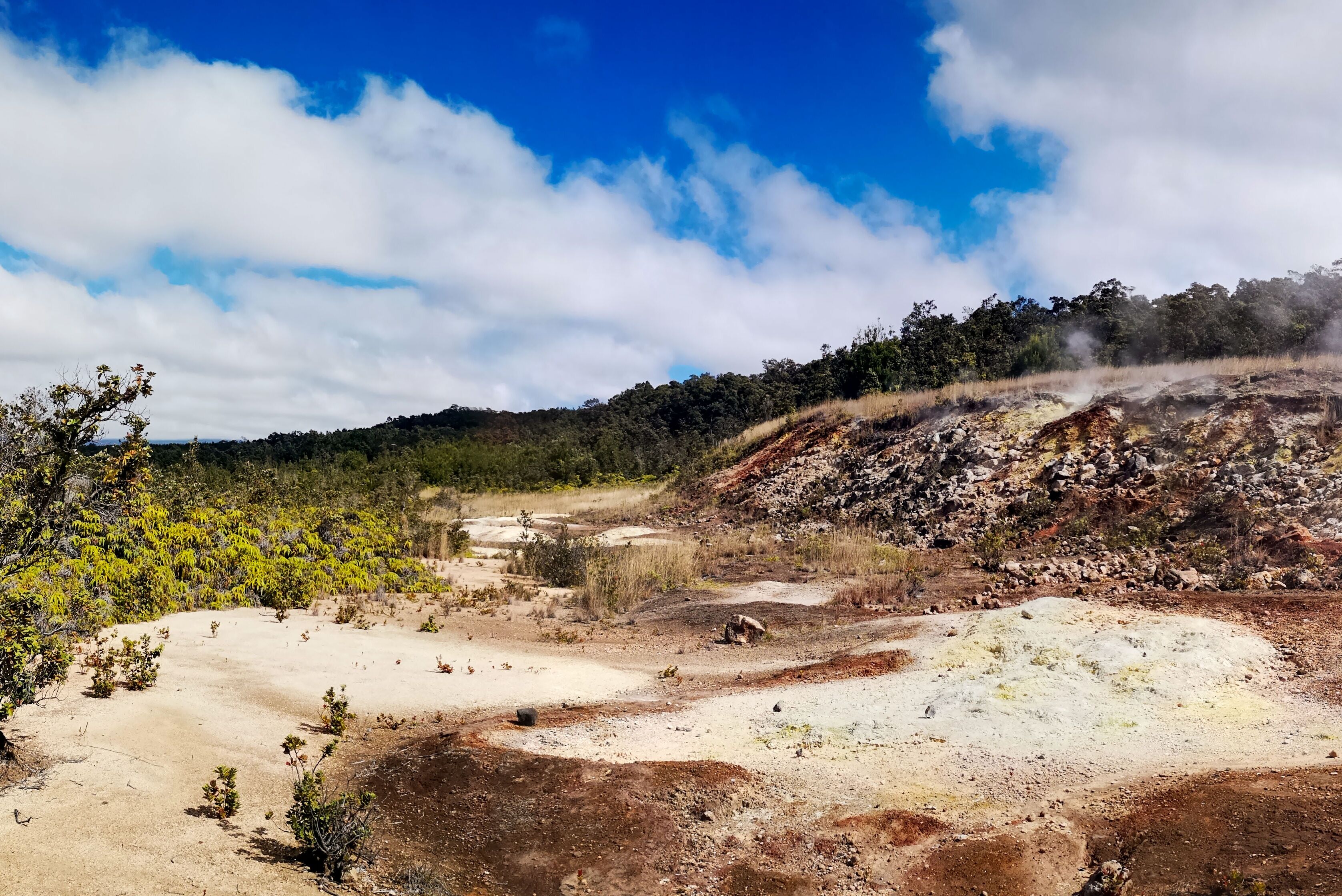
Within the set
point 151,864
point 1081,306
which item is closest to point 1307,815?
point 151,864

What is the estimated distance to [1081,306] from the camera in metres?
41.7

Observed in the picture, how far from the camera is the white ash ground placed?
5.73 meters

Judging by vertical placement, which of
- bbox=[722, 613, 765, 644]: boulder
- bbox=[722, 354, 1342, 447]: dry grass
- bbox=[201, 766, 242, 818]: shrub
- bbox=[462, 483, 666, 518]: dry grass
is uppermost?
bbox=[722, 354, 1342, 447]: dry grass

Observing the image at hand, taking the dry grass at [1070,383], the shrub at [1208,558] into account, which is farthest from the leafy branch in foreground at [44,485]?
the dry grass at [1070,383]

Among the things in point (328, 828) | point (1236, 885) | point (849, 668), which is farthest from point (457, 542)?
point (1236, 885)

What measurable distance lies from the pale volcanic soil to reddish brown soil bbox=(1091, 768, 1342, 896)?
61 mm

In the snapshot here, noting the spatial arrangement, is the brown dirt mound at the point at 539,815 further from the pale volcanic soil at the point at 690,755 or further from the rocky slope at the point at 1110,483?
the rocky slope at the point at 1110,483

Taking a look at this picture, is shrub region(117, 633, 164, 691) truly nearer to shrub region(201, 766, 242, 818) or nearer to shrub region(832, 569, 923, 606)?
shrub region(201, 766, 242, 818)

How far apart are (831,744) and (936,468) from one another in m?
16.8

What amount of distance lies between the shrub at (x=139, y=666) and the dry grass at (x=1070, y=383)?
73.3 feet

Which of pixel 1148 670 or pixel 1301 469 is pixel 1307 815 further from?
pixel 1301 469

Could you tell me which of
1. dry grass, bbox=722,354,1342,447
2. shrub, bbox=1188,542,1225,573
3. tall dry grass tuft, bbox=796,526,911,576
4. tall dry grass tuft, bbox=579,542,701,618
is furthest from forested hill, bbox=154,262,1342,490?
shrub, bbox=1188,542,1225,573

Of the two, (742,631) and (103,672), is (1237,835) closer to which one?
(742,631)

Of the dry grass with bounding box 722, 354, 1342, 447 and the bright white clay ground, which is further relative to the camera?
the dry grass with bounding box 722, 354, 1342, 447
